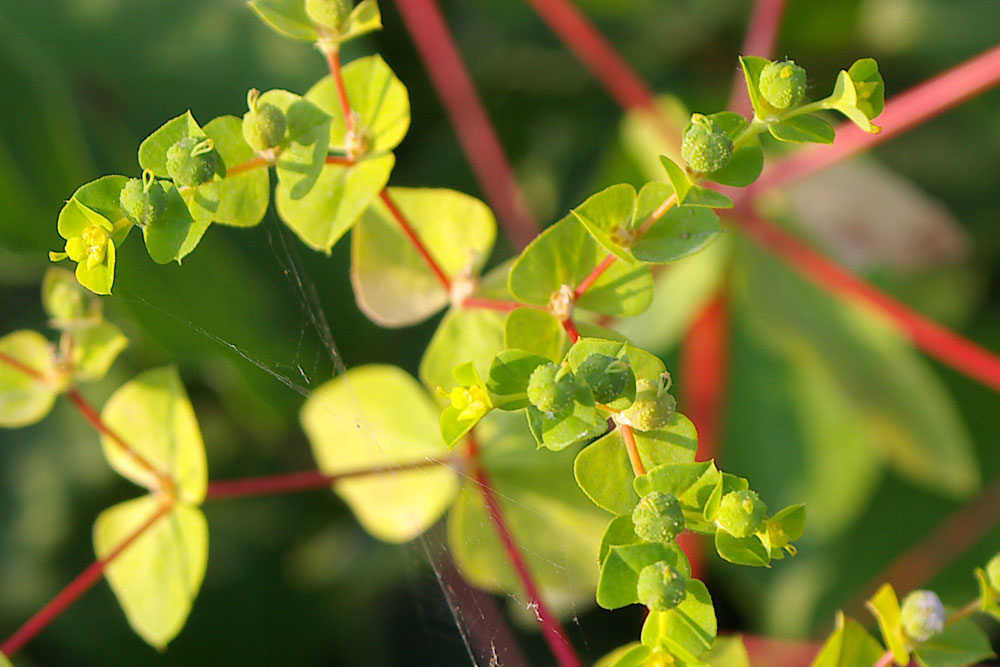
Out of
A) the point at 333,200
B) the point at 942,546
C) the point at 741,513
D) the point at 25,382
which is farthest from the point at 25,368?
the point at 942,546

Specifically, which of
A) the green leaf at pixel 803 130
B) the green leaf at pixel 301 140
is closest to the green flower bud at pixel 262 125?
the green leaf at pixel 301 140

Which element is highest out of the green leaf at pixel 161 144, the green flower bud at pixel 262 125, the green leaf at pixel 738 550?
the green leaf at pixel 161 144

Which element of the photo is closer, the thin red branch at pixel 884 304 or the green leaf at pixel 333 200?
the green leaf at pixel 333 200

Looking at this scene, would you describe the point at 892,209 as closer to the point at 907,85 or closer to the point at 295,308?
the point at 907,85

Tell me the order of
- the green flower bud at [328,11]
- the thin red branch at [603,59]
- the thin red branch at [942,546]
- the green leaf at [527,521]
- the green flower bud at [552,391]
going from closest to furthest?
the green flower bud at [552,391] → the green flower bud at [328,11] → the green leaf at [527,521] → the thin red branch at [603,59] → the thin red branch at [942,546]

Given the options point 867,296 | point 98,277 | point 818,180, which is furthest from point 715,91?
point 98,277

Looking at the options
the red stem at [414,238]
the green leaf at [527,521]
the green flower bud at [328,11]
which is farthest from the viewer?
the green leaf at [527,521]

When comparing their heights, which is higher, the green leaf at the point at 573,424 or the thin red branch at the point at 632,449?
the green leaf at the point at 573,424

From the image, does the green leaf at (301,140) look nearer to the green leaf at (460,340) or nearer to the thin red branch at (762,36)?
the green leaf at (460,340)
